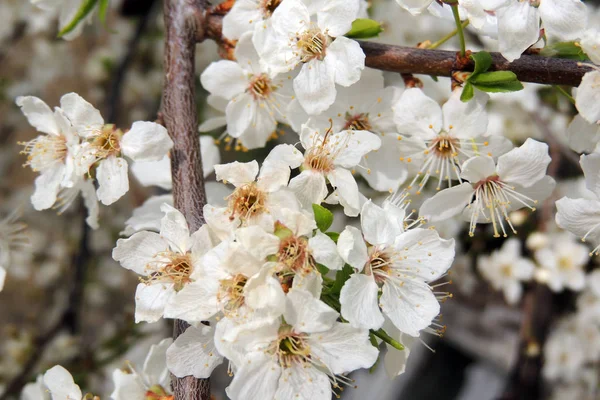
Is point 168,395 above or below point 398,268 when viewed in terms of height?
below

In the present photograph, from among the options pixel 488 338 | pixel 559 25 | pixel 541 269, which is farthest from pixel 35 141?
pixel 488 338

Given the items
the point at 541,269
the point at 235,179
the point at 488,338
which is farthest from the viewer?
the point at 488,338

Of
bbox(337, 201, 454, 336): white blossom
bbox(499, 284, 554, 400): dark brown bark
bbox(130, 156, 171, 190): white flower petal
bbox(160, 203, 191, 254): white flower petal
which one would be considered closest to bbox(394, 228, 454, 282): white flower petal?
bbox(337, 201, 454, 336): white blossom

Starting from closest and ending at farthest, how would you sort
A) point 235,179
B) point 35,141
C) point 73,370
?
point 235,179
point 35,141
point 73,370

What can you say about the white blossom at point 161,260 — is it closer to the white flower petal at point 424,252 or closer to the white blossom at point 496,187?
the white flower petal at point 424,252

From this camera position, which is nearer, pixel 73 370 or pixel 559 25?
pixel 559 25

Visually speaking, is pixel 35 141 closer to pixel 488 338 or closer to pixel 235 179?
pixel 235 179

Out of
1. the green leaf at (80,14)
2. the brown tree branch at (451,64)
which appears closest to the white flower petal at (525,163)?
the brown tree branch at (451,64)

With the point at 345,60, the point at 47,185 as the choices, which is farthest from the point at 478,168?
the point at 47,185
